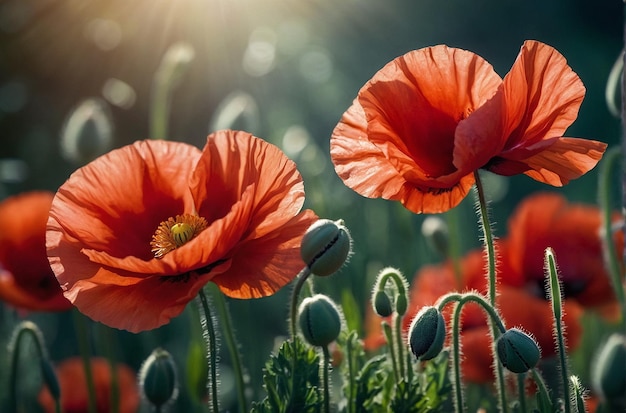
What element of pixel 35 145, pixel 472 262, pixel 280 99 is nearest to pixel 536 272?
pixel 472 262

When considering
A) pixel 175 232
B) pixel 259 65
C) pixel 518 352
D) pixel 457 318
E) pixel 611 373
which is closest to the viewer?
pixel 518 352

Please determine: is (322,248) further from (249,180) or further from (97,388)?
(97,388)

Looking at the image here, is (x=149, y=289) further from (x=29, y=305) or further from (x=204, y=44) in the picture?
(x=204, y=44)

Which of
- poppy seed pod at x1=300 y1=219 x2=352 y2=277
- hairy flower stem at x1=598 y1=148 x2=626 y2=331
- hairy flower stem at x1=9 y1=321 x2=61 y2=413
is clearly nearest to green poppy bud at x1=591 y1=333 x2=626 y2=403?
hairy flower stem at x1=598 y1=148 x2=626 y2=331

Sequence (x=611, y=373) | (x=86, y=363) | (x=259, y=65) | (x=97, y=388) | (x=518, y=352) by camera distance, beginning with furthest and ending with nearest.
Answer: (x=259, y=65)
(x=97, y=388)
(x=86, y=363)
(x=611, y=373)
(x=518, y=352)

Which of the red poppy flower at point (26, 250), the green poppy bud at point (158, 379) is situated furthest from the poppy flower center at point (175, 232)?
the red poppy flower at point (26, 250)

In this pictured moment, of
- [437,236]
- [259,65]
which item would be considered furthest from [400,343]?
[259,65]

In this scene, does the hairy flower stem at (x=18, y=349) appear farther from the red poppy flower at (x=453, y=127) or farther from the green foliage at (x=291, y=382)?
the red poppy flower at (x=453, y=127)

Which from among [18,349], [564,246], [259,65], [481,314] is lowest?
[18,349]
